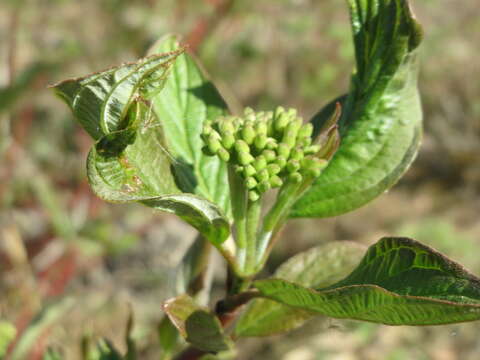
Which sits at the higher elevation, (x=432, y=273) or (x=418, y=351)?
(x=432, y=273)

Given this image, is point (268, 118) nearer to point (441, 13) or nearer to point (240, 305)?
point (240, 305)

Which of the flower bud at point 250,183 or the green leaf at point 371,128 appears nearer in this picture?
the flower bud at point 250,183

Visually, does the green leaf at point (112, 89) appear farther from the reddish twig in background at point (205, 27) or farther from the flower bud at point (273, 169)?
the reddish twig in background at point (205, 27)

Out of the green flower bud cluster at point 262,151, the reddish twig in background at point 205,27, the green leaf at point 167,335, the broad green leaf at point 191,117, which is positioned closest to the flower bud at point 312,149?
the green flower bud cluster at point 262,151

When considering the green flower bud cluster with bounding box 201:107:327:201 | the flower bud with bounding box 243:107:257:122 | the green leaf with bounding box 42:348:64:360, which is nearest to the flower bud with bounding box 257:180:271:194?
the green flower bud cluster with bounding box 201:107:327:201

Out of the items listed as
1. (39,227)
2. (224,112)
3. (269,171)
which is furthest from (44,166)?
(269,171)

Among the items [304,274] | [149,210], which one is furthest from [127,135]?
[149,210]
